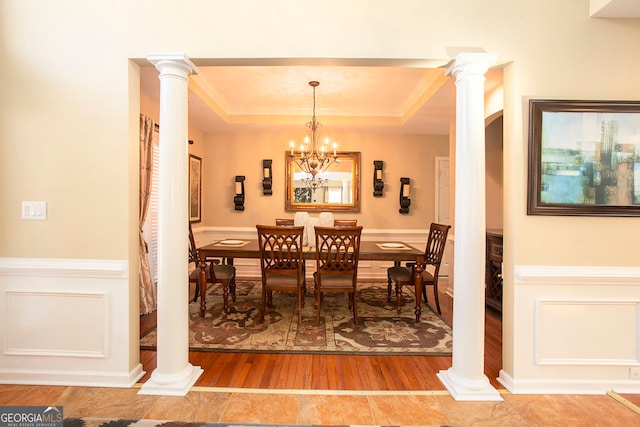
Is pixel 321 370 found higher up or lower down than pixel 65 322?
lower down

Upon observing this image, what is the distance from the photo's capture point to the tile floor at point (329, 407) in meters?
1.84

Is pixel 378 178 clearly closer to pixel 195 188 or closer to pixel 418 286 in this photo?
pixel 418 286

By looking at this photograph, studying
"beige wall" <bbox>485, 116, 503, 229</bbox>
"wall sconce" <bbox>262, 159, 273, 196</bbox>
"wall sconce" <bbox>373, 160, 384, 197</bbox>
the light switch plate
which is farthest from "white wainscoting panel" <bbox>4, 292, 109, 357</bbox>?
"beige wall" <bbox>485, 116, 503, 229</bbox>

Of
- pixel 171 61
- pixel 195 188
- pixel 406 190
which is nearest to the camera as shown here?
pixel 171 61

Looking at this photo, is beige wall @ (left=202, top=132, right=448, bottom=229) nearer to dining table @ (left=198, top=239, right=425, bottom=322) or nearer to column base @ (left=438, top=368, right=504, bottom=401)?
dining table @ (left=198, top=239, right=425, bottom=322)

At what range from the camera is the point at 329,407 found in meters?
1.94

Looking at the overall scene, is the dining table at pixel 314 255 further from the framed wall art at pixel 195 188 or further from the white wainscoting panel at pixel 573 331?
the framed wall art at pixel 195 188

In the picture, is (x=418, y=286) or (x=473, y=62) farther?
(x=418, y=286)

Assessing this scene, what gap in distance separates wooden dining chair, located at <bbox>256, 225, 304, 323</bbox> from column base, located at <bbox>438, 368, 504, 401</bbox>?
1573 mm

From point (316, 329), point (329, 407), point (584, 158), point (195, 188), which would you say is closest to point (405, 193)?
point (316, 329)

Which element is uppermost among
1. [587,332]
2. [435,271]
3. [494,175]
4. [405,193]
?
[494,175]

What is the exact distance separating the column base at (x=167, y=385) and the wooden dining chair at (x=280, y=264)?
1.16 m

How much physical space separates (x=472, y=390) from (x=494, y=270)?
196 cm

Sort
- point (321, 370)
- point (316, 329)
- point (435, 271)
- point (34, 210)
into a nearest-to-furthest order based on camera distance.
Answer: point (34, 210) < point (321, 370) < point (316, 329) < point (435, 271)
